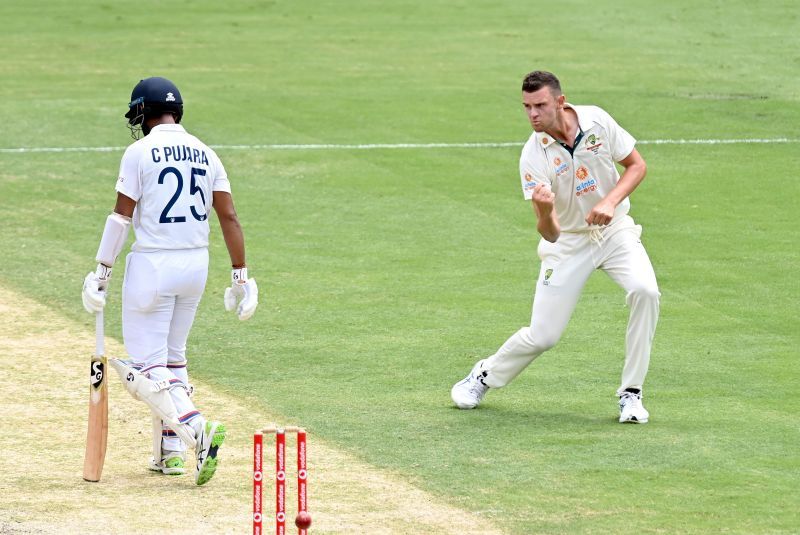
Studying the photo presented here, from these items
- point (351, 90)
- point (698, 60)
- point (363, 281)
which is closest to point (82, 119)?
point (351, 90)

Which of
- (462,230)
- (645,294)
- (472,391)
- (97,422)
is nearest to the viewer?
(97,422)

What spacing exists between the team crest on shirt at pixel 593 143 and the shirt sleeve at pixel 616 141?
0.26 feet

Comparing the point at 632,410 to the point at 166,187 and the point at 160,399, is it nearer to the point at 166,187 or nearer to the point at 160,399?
the point at 160,399

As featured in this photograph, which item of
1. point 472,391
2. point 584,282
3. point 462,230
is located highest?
point 462,230

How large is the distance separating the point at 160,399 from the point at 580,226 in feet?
9.60

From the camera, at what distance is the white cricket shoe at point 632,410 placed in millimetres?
9398

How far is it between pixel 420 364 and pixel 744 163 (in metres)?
8.21

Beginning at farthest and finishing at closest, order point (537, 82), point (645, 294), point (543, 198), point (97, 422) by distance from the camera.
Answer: point (645, 294), point (537, 82), point (543, 198), point (97, 422)

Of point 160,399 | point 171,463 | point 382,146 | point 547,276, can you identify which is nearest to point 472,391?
point 547,276

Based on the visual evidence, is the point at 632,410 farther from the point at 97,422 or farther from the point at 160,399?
the point at 97,422

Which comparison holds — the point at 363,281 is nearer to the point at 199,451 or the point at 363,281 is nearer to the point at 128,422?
the point at 128,422

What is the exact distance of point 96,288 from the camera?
27.3 feet

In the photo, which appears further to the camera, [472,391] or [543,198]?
[472,391]

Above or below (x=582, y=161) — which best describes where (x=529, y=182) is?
below
